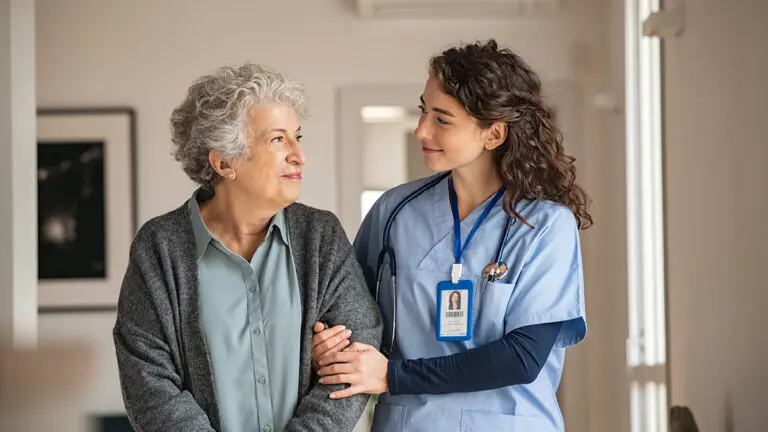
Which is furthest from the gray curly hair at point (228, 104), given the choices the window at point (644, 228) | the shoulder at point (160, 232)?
the window at point (644, 228)

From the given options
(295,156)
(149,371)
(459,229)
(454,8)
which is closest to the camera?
(149,371)

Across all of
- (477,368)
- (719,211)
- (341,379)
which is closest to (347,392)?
(341,379)

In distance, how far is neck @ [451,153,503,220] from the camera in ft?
6.93

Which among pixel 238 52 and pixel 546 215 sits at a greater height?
pixel 238 52

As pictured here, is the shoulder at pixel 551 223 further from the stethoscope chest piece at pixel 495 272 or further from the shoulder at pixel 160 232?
the shoulder at pixel 160 232

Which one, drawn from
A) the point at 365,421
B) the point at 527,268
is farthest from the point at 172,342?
the point at 365,421

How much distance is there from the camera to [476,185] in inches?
83.6

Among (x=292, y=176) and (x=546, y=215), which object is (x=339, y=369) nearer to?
(x=292, y=176)

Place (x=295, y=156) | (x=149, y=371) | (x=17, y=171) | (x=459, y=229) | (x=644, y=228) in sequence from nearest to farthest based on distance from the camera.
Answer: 1. (x=149, y=371)
2. (x=295, y=156)
3. (x=459, y=229)
4. (x=17, y=171)
5. (x=644, y=228)

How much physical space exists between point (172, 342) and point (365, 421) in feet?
9.36

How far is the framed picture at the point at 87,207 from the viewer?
4219 mm

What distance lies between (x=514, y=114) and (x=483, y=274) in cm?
33

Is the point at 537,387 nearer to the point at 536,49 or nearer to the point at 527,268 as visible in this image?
the point at 527,268

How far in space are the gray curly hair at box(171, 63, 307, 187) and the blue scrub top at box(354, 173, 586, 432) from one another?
1.37 feet
